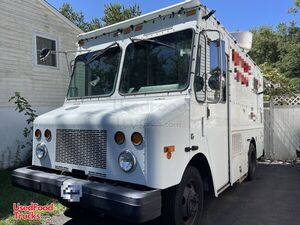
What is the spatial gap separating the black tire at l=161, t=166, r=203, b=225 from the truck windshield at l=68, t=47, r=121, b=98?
1.63 meters

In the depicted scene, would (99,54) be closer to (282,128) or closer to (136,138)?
(136,138)

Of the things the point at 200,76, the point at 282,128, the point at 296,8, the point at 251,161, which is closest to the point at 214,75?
the point at 200,76

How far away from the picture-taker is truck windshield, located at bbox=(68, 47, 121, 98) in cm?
508

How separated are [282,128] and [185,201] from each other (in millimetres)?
8168

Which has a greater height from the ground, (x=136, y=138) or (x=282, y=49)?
(x=282, y=49)

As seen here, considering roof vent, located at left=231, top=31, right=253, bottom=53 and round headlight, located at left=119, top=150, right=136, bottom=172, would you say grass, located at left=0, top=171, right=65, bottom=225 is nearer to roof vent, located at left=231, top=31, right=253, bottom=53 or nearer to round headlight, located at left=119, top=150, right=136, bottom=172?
round headlight, located at left=119, top=150, right=136, bottom=172

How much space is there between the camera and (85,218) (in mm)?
5480

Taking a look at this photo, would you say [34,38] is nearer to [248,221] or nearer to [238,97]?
[238,97]

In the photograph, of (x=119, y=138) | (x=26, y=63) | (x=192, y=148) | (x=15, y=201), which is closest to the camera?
(x=119, y=138)

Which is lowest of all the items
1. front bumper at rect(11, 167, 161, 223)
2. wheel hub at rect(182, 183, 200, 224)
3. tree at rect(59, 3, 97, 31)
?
wheel hub at rect(182, 183, 200, 224)

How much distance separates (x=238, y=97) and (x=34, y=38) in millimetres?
6982

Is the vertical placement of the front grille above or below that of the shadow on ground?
above

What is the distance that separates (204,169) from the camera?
16.2ft

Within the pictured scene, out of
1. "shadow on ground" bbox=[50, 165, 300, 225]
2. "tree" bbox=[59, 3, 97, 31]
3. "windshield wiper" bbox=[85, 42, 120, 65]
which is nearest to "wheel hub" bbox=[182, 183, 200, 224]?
"shadow on ground" bbox=[50, 165, 300, 225]
